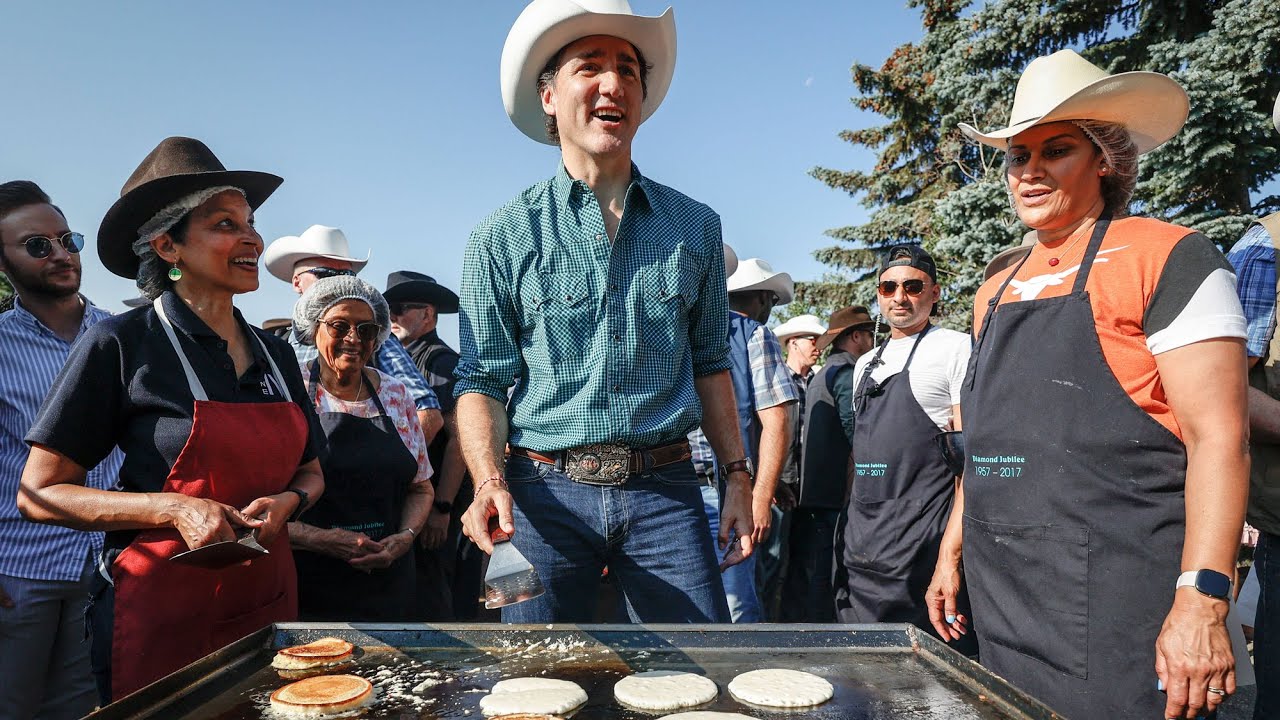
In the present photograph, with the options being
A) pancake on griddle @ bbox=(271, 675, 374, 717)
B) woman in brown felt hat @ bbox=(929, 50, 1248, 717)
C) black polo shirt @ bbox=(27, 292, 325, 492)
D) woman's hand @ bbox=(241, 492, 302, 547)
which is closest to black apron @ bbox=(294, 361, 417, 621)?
woman's hand @ bbox=(241, 492, 302, 547)

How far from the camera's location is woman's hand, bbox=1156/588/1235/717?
1.64 metres

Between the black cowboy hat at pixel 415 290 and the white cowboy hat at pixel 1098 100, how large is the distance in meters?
4.11

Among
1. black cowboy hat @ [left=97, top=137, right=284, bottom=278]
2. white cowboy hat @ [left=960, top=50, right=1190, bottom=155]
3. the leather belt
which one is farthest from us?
black cowboy hat @ [left=97, top=137, right=284, bottom=278]

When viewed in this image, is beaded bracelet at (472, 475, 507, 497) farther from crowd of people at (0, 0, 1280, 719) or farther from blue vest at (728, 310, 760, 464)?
blue vest at (728, 310, 760, 464)

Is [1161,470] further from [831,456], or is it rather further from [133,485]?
[831,456]

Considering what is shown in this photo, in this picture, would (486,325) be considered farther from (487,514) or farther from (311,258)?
(311,258)

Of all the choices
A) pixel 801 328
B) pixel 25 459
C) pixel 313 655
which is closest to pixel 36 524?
pixel 25 459

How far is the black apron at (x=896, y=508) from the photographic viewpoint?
3625 millimetres

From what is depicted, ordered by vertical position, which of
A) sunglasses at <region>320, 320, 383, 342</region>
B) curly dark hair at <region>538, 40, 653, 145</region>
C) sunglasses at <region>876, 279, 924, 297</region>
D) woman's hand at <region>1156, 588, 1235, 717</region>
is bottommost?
woman's hand at <region>1156, 588, 1235, 717</region>

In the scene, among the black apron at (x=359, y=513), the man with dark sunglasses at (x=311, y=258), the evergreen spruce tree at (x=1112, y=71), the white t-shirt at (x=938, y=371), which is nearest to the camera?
the black apron at (x=359, y=513)

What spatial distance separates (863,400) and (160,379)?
312 cm

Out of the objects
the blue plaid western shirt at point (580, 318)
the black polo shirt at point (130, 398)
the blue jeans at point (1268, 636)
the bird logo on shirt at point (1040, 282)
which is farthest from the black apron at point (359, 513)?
the blue jeans at point (1268, 636)

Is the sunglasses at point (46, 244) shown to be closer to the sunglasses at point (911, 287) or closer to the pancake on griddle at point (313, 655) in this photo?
the pancake on griddle at point (313, 655)

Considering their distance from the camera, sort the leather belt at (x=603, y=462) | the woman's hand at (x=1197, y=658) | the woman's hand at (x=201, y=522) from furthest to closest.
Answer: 1. the leather belt at (x=603, y=462)
2. the woman's hand at (x=201, y=522)
3. the woman's hand at (x=1197, y=658)
